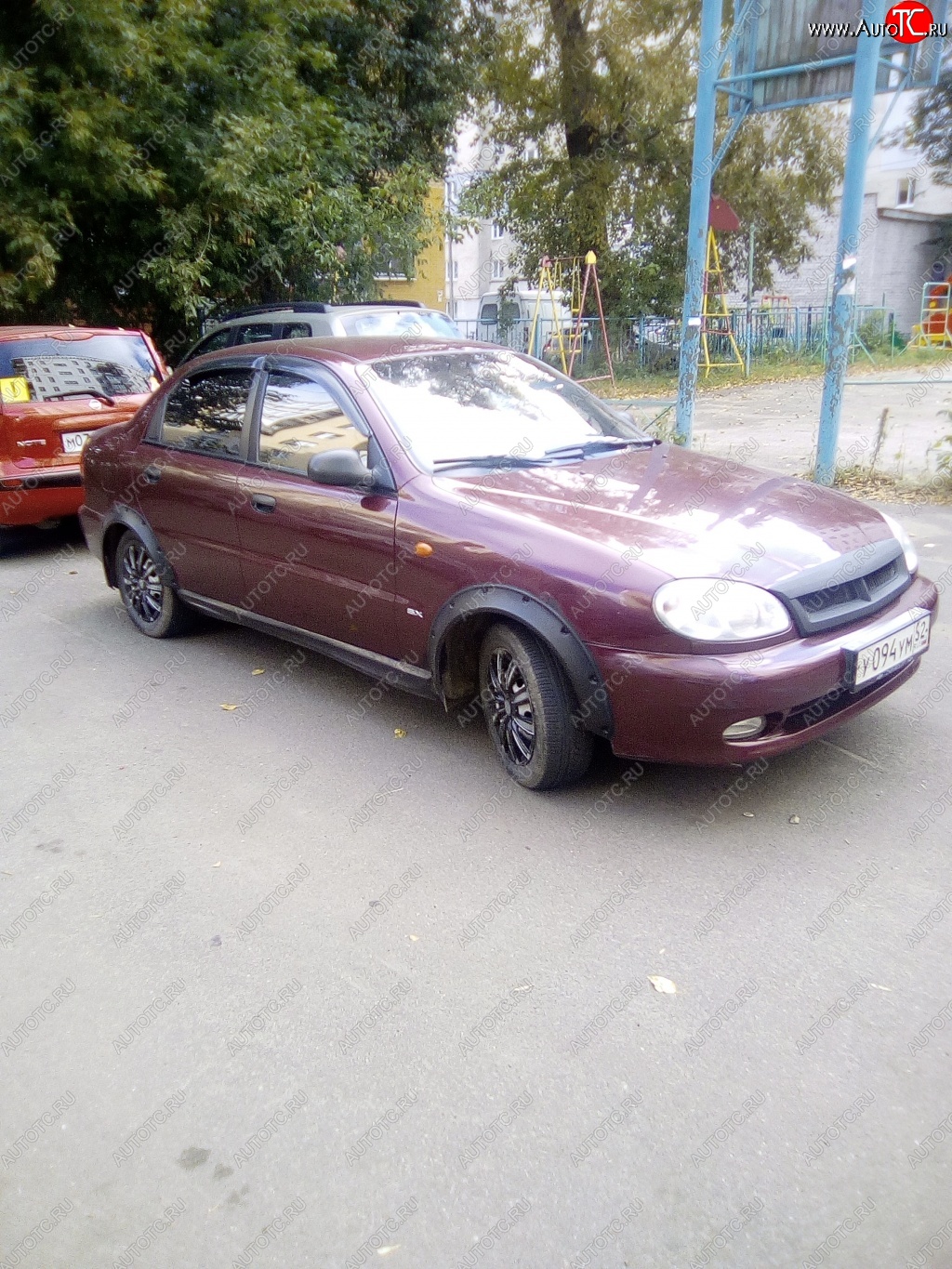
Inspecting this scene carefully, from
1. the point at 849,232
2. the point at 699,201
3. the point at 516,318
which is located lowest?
the point at 516,318

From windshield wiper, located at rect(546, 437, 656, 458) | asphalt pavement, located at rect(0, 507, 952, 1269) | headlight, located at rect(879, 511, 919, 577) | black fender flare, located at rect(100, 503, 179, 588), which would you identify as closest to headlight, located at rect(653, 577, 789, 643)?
asphalt pavement, located at rect(0, 507, 952, 1269)

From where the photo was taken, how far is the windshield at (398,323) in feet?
31.0

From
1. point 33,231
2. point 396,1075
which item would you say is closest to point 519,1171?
point 396,1075

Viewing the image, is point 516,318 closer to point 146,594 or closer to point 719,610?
point 146,594

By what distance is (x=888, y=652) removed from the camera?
12.2 ft

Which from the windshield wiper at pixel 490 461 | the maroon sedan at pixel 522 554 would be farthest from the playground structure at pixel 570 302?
the windshield wiper at pixel 490 461

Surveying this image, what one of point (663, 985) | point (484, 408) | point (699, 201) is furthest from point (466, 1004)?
point (699, 201)

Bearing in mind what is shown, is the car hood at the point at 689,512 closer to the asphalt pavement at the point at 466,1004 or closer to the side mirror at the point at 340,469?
the side mirror at the point at 340,469

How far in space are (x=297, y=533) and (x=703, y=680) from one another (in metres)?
2.12

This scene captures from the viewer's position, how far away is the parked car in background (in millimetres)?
9289

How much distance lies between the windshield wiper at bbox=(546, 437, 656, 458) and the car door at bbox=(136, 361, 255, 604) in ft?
5.15

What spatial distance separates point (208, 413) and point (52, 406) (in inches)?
125

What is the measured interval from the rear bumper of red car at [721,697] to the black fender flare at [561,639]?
0.05m

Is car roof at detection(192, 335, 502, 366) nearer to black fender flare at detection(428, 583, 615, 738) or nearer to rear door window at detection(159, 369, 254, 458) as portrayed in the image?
rear door window at detection(159, 369, 254, 458)
